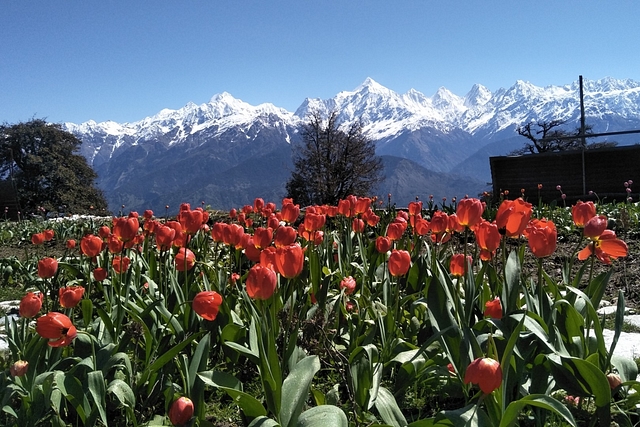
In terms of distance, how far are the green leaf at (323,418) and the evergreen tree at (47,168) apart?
116ft

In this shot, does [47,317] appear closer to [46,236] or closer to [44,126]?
[46,236]

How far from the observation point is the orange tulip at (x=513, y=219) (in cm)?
178

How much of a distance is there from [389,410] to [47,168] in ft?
135

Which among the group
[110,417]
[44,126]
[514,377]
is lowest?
[110,417]

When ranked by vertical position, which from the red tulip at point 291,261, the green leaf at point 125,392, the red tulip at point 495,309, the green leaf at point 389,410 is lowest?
the green leaf at point 389,410

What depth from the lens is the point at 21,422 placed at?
1780 mm

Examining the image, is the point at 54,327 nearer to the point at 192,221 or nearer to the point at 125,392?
the point at 125,392

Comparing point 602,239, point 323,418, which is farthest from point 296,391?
point 602,239

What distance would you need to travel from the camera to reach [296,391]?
1.51 meters

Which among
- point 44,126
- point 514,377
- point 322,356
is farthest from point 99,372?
A: point 44,126

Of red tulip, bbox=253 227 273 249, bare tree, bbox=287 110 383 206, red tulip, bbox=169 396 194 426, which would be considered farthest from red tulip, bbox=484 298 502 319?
bare tree, bbox=287 110 383 206

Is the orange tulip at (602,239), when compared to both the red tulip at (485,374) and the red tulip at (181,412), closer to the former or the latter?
the red tulip at (485,374)

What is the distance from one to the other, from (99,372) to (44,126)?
4440 centimetres

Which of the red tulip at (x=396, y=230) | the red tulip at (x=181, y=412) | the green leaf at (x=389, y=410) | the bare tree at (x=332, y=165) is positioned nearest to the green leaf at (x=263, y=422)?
the red tulip at (x=181, y=412)
